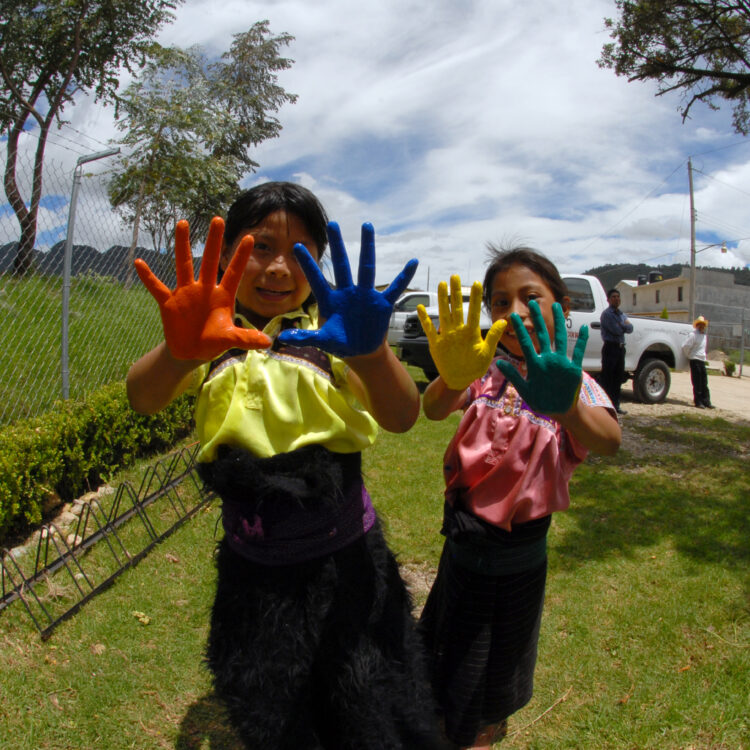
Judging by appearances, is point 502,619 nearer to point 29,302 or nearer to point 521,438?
point 521,438

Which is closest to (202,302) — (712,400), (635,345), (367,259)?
(367,259)

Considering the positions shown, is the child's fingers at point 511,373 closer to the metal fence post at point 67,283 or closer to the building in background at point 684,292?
the metal fence post at point 67,283

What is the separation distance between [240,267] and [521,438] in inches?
34.9

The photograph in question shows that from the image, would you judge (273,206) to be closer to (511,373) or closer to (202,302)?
(202,302)

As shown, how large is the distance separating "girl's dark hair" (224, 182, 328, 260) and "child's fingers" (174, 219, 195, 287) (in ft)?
0.89


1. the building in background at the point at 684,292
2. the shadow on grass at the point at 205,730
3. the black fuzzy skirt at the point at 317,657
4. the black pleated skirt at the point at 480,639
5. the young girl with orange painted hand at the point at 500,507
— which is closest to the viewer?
the black fuzzy skirt at the point at 317,657

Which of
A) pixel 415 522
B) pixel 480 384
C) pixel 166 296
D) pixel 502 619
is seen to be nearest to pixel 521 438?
pixel 480 384

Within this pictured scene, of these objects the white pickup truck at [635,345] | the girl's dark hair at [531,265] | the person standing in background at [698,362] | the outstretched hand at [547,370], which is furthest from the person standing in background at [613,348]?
the outstretched hand at [547,370]

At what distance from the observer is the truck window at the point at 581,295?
321 inches

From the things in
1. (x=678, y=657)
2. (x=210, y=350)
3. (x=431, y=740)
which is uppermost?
(x=210, y=350)

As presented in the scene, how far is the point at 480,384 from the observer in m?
1.73

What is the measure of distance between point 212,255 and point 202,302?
9 cm

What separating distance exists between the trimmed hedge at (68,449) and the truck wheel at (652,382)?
21.7ft

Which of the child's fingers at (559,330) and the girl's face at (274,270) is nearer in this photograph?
the child's fingers at (559,330)
